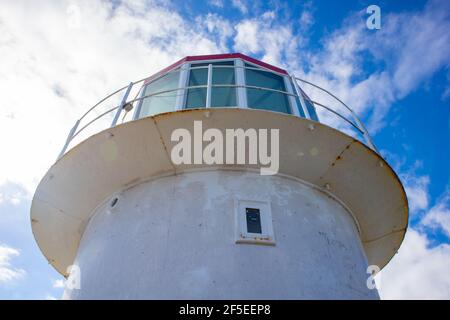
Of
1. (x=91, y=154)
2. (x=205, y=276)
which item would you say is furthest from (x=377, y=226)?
(x=91, y=154)

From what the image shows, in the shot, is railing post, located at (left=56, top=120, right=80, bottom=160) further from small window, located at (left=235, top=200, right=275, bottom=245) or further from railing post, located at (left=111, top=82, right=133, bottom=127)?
small window, located at (left=235, top=200, right=275, bottom=245)

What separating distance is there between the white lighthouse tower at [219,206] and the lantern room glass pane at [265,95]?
3 centimetres

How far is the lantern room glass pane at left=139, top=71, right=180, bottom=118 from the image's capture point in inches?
274

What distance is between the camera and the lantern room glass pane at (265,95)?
22.6 feet

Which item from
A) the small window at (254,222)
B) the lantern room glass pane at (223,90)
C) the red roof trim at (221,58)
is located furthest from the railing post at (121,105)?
the small window at (254,222)

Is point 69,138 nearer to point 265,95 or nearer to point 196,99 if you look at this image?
point 196,99

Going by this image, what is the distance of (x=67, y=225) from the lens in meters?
6.94

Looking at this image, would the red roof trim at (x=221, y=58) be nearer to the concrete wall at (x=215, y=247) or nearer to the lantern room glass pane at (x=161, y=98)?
the lantern room glass pane at (x=161, y=98)

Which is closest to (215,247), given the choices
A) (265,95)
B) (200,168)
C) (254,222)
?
(254,222)

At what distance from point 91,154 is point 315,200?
3.44 meters

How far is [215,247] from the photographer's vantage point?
15.5ft

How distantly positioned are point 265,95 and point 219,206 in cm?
267

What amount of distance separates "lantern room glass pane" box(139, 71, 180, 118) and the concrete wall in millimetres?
1577
